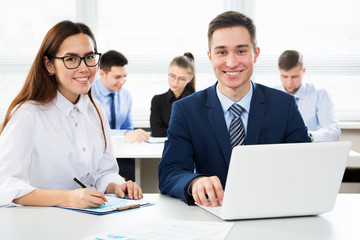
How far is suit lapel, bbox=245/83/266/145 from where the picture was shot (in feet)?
5.74

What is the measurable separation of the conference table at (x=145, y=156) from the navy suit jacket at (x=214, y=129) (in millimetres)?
1139

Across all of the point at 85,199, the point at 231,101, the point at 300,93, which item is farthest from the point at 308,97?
the point at 85,199

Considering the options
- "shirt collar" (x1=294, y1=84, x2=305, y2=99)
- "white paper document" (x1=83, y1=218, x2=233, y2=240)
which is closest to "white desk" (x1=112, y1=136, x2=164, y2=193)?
"shirt collar" (x1=294, y1=84, x2=305, y2=99)

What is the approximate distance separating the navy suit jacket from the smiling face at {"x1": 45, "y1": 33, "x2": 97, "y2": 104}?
395 millimetres

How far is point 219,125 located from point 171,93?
8.53 ft

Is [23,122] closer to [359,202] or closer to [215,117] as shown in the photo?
[215,117]

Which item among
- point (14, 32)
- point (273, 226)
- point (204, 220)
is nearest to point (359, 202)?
point (273, 226)

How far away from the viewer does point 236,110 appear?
1.79 meters

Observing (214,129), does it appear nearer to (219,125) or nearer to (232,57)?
Result: (219,125)

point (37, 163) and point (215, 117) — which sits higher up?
point (215, 117)

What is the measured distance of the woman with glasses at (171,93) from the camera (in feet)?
13.7

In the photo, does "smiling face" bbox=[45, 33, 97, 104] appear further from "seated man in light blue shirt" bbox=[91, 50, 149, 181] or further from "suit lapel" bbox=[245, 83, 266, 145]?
"seated man in light blue shirt" bbox=[91, 50, 149, 181]

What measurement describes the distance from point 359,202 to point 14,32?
183 inches

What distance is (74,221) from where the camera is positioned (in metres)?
1.27
